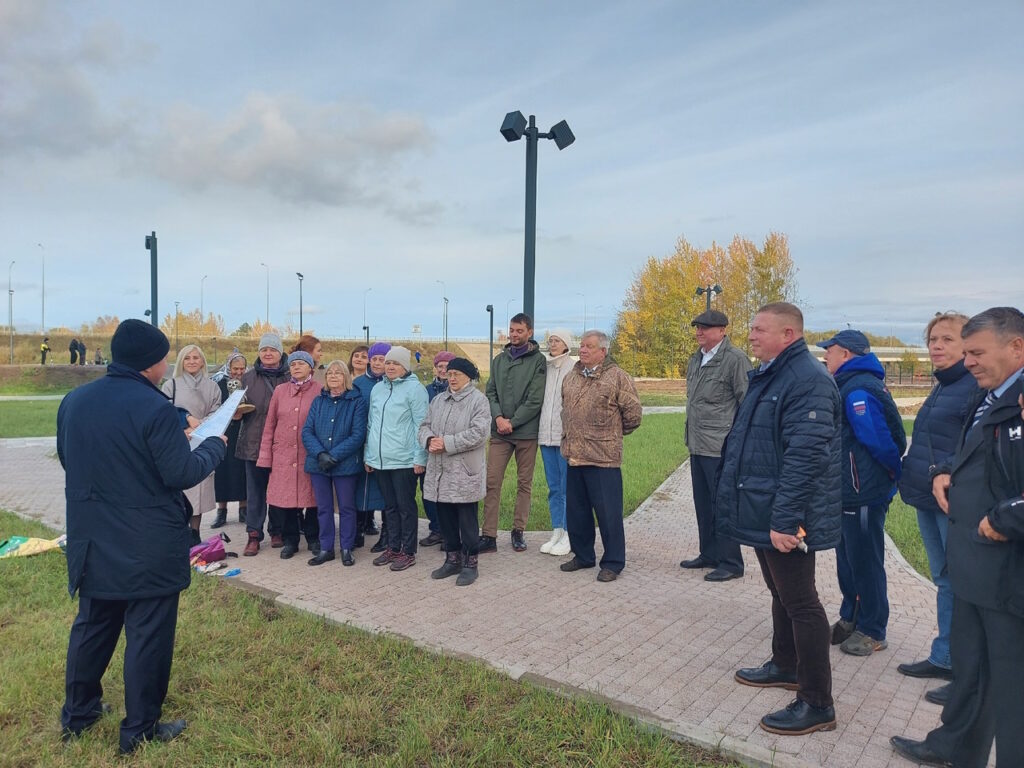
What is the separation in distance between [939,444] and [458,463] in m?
3.52

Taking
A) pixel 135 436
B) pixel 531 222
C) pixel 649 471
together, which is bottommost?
pixel 649 471

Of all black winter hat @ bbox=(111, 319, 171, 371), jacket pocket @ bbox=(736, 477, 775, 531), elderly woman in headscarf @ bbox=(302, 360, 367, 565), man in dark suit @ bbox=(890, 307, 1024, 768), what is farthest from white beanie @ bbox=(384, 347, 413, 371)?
man in dark suit @ bbox=(890, 307, 1024, 768)

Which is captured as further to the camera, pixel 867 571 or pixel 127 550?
pixel 867 571

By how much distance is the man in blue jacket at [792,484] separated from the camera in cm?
331

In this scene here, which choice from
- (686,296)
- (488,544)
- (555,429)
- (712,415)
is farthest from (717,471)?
(686,296)

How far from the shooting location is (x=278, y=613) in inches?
196

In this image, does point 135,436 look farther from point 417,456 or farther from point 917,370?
point 917,370

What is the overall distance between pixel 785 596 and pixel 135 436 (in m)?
3.27

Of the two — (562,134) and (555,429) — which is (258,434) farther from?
(562,134)

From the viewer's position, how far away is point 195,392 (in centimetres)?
698

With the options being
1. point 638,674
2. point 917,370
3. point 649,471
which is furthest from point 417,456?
point 917,370

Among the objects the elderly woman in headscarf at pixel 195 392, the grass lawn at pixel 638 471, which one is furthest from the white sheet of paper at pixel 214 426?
the grass lawn at pixel 638 471

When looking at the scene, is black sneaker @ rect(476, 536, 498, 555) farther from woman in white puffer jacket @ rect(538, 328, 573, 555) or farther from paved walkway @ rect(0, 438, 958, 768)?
woman in white puffer jacket @ rect(538, 328, 573, 555)

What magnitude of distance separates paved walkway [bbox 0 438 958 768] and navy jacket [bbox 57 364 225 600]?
1.84 metres
